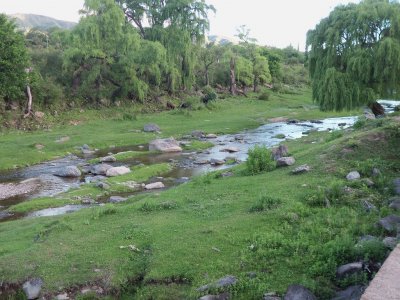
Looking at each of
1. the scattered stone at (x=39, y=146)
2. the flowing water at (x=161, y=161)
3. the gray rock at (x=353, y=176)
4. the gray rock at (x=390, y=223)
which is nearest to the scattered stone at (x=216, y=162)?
the flowing water at (x=161, y=161)

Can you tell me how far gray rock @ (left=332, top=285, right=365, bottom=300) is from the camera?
9.28 metres

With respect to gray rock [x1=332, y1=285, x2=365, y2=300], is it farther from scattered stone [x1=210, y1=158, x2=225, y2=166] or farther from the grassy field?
scattered stone [x1=210, y1=158, x2=225, y2=166]

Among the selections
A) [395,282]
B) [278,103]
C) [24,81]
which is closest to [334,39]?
[395,282]

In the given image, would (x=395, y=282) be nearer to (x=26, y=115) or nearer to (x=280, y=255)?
(x=280, y=255)

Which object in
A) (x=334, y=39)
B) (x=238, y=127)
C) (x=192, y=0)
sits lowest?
(x=238, y=127)

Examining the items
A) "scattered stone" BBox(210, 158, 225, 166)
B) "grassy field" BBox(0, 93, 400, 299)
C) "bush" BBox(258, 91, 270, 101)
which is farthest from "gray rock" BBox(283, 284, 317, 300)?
"bush" BBox(258, 91, 270, 101)

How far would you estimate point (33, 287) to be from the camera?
1180 centimetres

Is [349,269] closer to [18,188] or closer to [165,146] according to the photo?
[18,188]

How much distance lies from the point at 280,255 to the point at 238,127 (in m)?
39.1

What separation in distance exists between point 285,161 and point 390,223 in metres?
9.24

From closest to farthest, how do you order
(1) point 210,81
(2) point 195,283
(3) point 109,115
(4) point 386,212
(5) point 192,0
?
(2) point 195,283, (4) point 386,212, (3) point 109,115, (5) point 192,0, (1) point 210,81

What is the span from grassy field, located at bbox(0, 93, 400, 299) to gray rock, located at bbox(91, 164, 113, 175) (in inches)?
423

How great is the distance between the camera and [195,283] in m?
11.1

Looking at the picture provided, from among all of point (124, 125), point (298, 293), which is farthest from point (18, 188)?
point (124, 125)
